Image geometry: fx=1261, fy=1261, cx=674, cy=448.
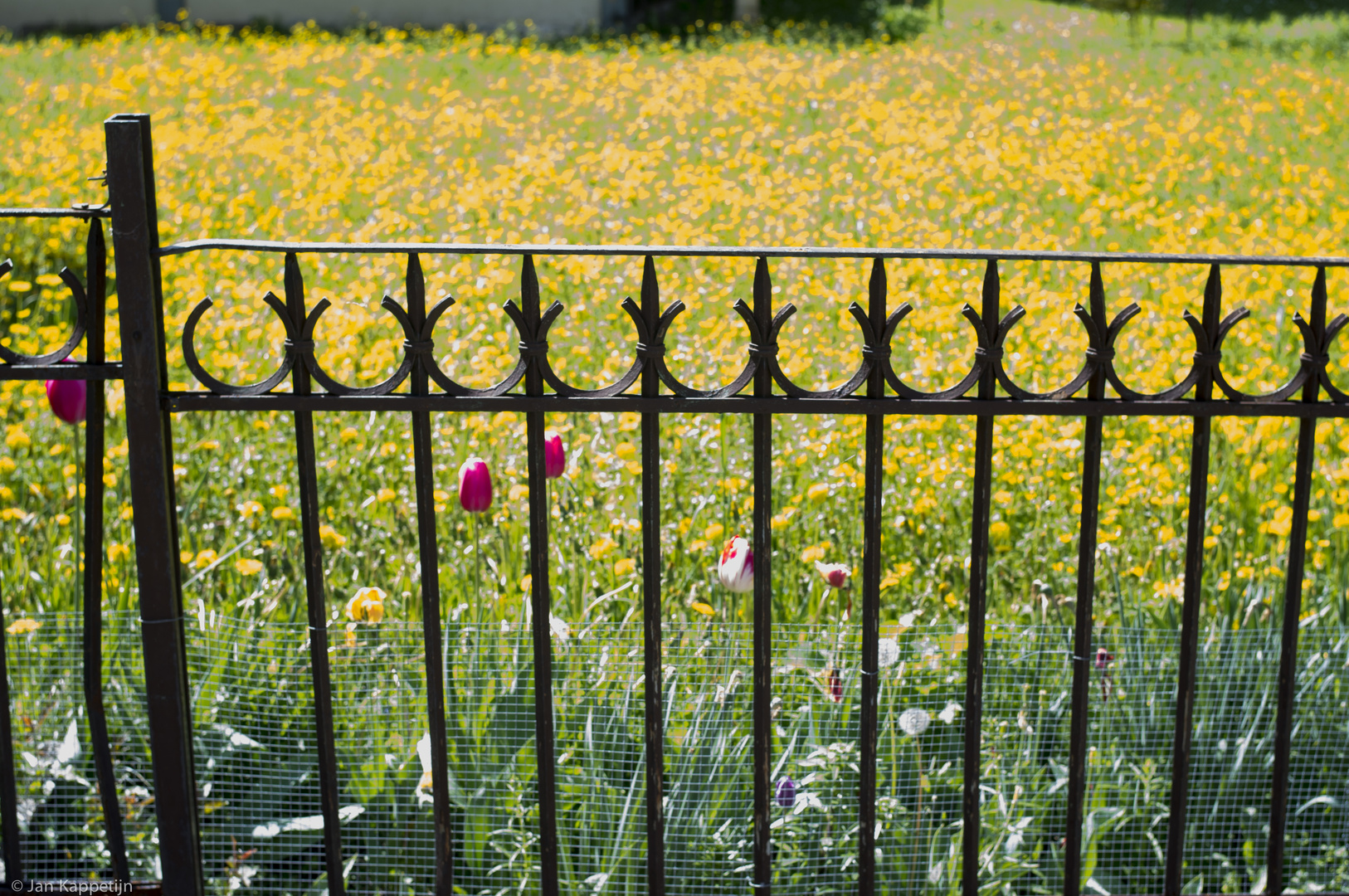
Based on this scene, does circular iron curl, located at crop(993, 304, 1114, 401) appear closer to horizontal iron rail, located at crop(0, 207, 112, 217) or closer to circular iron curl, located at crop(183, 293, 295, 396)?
circular iron curl, located at crop(183, 293, 295, 396)

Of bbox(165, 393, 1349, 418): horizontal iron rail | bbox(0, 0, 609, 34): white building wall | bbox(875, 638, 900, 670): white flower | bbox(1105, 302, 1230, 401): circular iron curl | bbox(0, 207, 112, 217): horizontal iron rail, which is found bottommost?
bbox(875, 638, 900, 670): white flower

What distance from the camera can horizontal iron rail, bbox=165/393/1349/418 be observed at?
2066 millimetres

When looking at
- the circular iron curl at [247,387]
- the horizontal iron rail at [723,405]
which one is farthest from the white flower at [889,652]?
the circular iron curl at [247,387]

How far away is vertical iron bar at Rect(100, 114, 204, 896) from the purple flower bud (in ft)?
3.54

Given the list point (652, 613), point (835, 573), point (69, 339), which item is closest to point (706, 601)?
point (835, 573)

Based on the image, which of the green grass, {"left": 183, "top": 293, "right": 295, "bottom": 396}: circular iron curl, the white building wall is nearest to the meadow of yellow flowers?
the green grass

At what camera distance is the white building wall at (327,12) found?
859 inches

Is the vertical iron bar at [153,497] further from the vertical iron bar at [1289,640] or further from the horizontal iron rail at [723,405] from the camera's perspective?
the vertical iron bar at [1289,640]

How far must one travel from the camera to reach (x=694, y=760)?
251cm

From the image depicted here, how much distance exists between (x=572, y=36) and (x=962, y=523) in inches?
695

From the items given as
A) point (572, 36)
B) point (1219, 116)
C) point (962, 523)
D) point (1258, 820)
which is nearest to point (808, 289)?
point (962, 523)

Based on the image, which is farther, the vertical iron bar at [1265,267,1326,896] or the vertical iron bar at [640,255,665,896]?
the vertical iron bar at [1265,267,1326,896]

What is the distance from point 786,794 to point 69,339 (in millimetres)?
1522

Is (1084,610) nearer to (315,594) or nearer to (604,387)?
(604,387)
